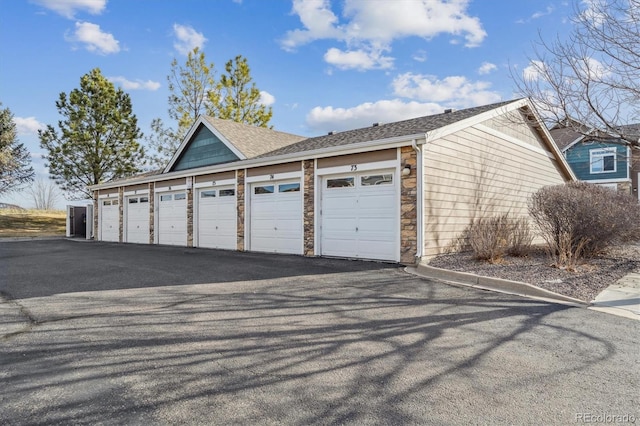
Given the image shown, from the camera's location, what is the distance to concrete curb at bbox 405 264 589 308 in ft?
18.4

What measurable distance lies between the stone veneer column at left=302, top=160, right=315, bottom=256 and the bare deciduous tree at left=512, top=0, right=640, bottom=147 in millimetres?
5810

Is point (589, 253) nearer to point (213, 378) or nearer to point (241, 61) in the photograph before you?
point (213, 378)

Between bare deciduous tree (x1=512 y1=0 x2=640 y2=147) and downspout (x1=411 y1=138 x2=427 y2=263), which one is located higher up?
bare deciduous tree (x1=512 y1=0 x2=640 y2=147)

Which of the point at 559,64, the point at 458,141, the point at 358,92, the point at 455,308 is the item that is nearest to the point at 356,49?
the point at 358,92

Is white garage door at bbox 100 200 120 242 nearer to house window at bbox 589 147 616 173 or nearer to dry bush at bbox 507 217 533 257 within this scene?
dry bush at bbox 507 217 533 257

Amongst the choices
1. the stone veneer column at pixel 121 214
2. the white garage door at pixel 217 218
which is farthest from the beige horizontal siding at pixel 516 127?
the stone veneer column at pixel 121 214

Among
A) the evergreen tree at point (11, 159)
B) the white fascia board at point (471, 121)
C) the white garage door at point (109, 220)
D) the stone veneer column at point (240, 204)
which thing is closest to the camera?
the white fascia board at point (471, 121)

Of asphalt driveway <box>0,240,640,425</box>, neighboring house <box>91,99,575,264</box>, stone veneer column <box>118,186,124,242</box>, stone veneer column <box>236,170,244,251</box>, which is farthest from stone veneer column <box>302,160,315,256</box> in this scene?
stone veneer column <box>118,186,124,242</box>

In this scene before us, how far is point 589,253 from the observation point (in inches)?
341

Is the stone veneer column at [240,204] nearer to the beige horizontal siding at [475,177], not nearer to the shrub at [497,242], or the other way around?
the beige horizontal siding at [475,177]

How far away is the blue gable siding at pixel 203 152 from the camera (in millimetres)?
15516

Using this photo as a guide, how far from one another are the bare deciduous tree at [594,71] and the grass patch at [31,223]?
101ft

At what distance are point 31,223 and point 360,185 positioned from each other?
114ft

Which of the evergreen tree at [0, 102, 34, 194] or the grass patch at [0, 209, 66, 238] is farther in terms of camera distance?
the grass patch at [0, 209, 66, 238]
